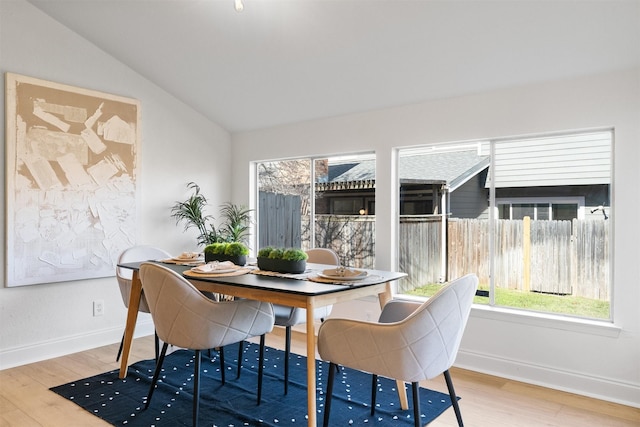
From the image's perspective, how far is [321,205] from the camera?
4469mm

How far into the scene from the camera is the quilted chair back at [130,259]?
10.5 feet

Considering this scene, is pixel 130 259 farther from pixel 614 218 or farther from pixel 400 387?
pixel 614 218

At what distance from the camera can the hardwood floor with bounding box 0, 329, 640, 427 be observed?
2512 millimetres

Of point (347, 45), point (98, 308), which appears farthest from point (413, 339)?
point (98, 308)

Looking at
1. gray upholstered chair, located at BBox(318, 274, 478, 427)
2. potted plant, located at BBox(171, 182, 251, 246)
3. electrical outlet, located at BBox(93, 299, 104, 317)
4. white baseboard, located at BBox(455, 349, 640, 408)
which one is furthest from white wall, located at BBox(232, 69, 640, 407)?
electrical outlet, located at BBox(93, 299, 104, 317)

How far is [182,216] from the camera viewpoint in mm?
4484

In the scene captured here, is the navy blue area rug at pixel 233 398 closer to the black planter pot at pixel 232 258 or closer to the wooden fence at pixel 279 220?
the black planter pot at pixel 232 258

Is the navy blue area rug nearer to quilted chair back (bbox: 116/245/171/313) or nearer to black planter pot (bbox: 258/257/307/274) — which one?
quilted chair back (bbox: 116/245/171/313)

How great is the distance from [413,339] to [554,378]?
Result: 165 cm

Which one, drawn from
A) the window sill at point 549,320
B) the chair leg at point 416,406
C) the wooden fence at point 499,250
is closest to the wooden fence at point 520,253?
the wooden fence at point 499,250

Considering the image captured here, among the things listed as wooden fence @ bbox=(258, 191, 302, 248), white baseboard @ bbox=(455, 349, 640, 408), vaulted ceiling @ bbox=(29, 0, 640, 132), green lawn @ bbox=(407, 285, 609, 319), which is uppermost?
vaulted ceiling @ bbox=(29, 0, 640, 132)

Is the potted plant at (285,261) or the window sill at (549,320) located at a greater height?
the potted plant at (285,261)

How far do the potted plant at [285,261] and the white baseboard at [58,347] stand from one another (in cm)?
185

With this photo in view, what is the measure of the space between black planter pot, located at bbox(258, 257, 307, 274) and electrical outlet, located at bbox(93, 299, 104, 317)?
6.64 feet
